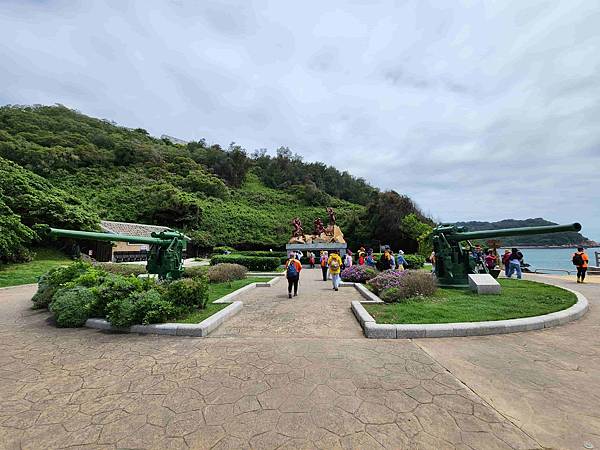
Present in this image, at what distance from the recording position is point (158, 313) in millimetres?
5953

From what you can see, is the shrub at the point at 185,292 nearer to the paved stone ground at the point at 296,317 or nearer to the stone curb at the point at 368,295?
the paved stone ground at the point at 296,317

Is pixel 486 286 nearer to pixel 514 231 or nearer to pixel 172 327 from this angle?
pixel 514 231

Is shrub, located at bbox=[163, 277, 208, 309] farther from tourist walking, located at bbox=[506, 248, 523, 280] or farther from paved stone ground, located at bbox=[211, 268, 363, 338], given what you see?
tourist walking, located at bbox=[506, 248, 523, 280]

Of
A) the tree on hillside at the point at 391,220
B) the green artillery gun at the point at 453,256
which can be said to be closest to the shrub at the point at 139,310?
the green artillery gun at the point at 453,256

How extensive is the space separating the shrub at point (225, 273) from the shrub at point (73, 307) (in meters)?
6.37

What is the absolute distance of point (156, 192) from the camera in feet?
156

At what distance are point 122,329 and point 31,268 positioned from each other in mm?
17735

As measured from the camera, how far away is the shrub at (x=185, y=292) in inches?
265

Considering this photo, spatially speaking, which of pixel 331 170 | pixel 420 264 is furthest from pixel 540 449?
pixel 331 170

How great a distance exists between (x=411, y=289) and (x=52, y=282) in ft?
33.2

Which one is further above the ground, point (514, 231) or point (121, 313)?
point (514, 231)

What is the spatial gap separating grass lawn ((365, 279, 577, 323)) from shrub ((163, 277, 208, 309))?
4.03 meters

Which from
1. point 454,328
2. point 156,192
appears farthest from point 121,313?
point 156,192

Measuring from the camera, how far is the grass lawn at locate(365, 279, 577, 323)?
246 inches
